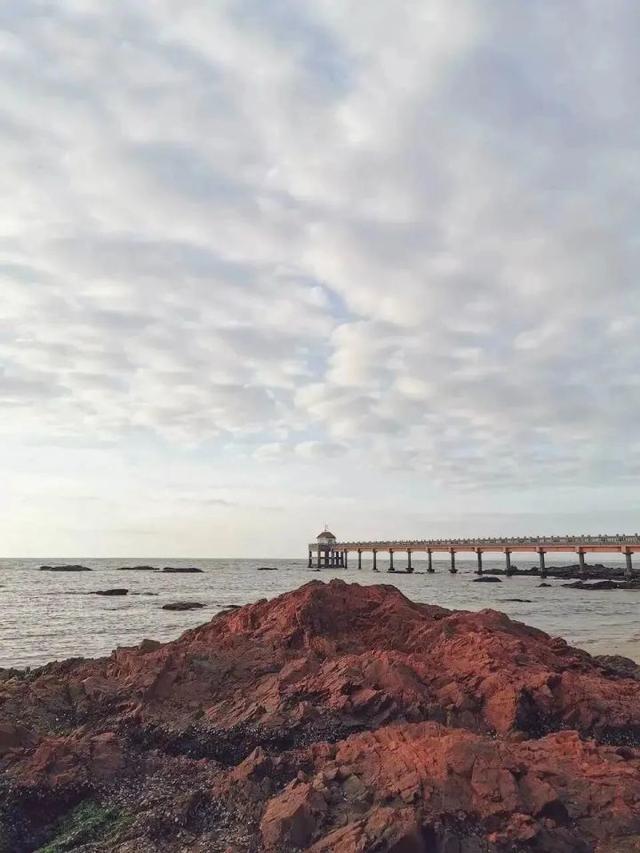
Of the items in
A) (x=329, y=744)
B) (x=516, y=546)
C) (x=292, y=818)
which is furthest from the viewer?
(x=516, y=546)

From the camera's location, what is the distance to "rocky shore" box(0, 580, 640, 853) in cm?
634

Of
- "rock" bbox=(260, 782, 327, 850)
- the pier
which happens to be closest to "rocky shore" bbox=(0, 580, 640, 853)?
"rock" bbox=(260, 782, 327, 850)

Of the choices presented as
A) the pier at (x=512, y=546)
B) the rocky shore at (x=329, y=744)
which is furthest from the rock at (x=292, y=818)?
the pier at (x=512, y=546)

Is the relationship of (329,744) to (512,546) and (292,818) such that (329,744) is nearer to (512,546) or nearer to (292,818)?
(292,818)

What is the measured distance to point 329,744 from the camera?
8.15m

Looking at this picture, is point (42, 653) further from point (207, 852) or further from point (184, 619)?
point (207, 852)

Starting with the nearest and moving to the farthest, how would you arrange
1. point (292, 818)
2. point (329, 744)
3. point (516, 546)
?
point (292, 818) < point (329, 744) < point (516, 546)

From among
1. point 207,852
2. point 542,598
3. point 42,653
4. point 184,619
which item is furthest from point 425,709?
point 542,598

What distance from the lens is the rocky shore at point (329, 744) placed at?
20.8 ft

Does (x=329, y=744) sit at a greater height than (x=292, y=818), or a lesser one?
greater

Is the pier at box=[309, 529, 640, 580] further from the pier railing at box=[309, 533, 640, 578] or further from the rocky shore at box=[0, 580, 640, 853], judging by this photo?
the rocky shore at box=[0, 580, 640, 853]

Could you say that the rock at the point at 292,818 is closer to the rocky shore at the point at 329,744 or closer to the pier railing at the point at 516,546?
the rocky shore at the point at 329,744

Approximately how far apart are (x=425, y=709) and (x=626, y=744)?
2.84 m

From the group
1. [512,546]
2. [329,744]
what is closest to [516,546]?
A: [512,546]
